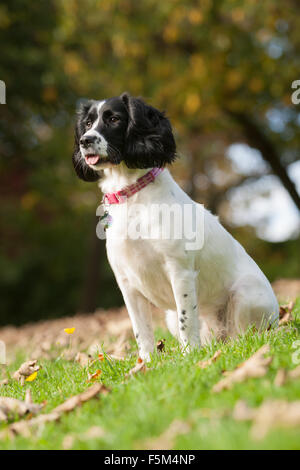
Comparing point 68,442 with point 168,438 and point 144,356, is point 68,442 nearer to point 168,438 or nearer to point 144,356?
point 168,438

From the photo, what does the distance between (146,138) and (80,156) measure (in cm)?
63

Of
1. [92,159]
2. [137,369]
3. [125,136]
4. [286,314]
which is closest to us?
[137,369]

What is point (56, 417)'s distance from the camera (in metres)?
2.49

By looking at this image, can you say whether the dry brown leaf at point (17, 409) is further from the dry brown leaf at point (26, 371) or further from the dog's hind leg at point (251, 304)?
the dog's hind leg at point (251, 304)

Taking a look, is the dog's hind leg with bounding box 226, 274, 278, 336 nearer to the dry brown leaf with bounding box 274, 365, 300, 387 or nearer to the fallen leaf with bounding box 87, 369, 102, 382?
the fallen leaf with bounding box 87, 369, 102, 382

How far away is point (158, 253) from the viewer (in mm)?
3463

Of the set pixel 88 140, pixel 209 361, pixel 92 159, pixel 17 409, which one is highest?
pixel 88 140

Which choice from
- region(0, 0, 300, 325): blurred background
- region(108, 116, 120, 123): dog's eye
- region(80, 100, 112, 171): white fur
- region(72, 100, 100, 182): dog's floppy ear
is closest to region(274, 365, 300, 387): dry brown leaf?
region(80, 100, 112, 171): white fur

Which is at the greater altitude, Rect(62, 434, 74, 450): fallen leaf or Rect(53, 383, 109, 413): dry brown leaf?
Rect(53, 383, 109, 413): dry brown leaf

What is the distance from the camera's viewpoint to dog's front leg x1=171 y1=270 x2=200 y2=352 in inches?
138

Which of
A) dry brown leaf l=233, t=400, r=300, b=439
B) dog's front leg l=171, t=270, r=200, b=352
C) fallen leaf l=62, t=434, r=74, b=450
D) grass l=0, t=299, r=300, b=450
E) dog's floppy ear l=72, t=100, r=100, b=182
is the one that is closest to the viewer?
dry brown leaf l=233, t=400, r=300, b=439

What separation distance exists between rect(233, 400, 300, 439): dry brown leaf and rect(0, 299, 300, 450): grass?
3 cm

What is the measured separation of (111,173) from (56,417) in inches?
74.1

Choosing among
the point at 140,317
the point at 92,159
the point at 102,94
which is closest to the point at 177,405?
the point at 140,317
